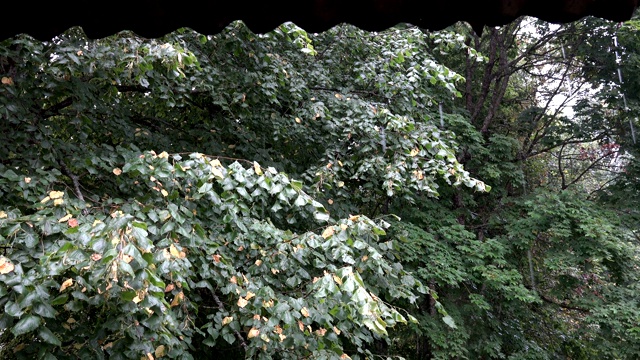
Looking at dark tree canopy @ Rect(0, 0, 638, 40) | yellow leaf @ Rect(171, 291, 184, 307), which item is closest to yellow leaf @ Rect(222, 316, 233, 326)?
yellow leaf @ Rect(171, 291, 184, 307)

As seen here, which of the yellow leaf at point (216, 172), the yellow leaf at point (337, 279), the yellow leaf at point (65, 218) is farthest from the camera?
the yellow leaf at point (216, 172)

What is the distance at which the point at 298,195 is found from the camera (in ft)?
11.6

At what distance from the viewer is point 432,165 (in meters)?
4.93

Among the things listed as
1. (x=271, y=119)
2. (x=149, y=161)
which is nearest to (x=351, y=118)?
(x=271, y=119)

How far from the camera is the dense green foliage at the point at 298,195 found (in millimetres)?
2830

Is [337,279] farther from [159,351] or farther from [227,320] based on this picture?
[159,351]

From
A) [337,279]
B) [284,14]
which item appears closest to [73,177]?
[337,279]

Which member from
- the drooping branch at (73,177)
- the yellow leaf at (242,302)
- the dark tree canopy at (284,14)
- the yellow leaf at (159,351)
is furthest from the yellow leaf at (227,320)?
the dark tree canopy at (284,14)

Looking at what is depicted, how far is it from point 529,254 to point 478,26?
337 inches

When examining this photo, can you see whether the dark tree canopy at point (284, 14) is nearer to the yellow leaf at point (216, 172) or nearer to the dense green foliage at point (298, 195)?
the dense green foliage at point (298, 195)

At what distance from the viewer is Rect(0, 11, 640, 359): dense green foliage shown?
111 inches

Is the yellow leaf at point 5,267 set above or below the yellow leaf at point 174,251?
below

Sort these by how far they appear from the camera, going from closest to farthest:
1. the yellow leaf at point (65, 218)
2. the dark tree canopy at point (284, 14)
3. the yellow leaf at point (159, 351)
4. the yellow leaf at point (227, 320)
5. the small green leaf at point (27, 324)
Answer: the dark tree canopy at point (284, 14), the small green leaf at point (27, 324), the yellow leaf at point (65, 218), the yellow leaf at point (159, 351), the yellow leaf at point (227, 320)

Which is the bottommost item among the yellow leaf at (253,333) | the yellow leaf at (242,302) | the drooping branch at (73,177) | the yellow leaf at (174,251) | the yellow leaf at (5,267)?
the drooping branch at (73,177)
